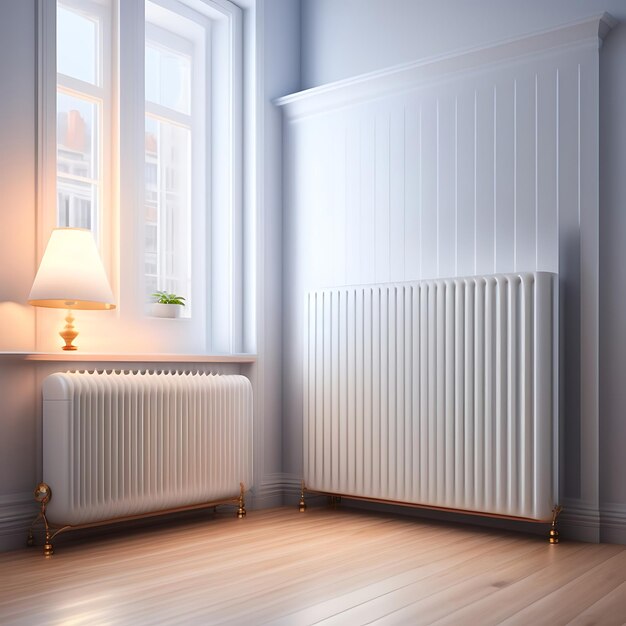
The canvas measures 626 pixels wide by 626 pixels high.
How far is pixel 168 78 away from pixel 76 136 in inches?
26.9

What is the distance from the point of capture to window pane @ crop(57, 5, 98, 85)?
3377 millimetres

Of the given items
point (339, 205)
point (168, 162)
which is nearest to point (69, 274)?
point (168, 162)

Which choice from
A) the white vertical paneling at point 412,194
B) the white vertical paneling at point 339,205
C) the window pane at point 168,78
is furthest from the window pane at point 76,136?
the white vertical paneling at point 412,194

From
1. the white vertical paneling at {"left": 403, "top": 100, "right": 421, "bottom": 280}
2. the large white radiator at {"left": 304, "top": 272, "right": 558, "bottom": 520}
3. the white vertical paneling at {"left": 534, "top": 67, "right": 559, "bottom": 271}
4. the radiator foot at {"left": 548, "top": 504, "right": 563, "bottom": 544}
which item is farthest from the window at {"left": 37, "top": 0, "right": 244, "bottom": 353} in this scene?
the radiator foot at {"left": 548, "top": 504, "right": 563, "bottom": 544}

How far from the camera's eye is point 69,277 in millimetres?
2879

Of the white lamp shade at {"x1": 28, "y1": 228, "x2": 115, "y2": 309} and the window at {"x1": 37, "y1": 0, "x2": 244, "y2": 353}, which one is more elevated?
the window at {"x1": 37, "y1": 0, "x2": 244, "y2": 353}

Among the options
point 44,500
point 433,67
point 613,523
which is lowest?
point 613,523

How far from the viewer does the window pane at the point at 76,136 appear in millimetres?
3359

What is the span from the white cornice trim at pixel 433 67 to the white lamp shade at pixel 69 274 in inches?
58.9

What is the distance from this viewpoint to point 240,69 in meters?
4.03

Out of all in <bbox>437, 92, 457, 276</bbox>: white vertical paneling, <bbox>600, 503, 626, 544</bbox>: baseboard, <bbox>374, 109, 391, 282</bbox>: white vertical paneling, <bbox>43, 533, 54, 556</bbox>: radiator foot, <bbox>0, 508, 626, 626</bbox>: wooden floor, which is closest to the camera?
<bbox>0, 508, 626, 626</bbox>: wooden floor

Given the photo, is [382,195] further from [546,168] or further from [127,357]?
[127,357]

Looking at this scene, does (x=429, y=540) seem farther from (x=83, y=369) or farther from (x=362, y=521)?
(x=83, y=369)

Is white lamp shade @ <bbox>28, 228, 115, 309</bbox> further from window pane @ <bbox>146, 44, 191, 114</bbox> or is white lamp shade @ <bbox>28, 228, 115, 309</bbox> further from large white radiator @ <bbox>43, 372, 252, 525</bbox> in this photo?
window pane @ <bbox>146, 44, 191, 114</bbox>
